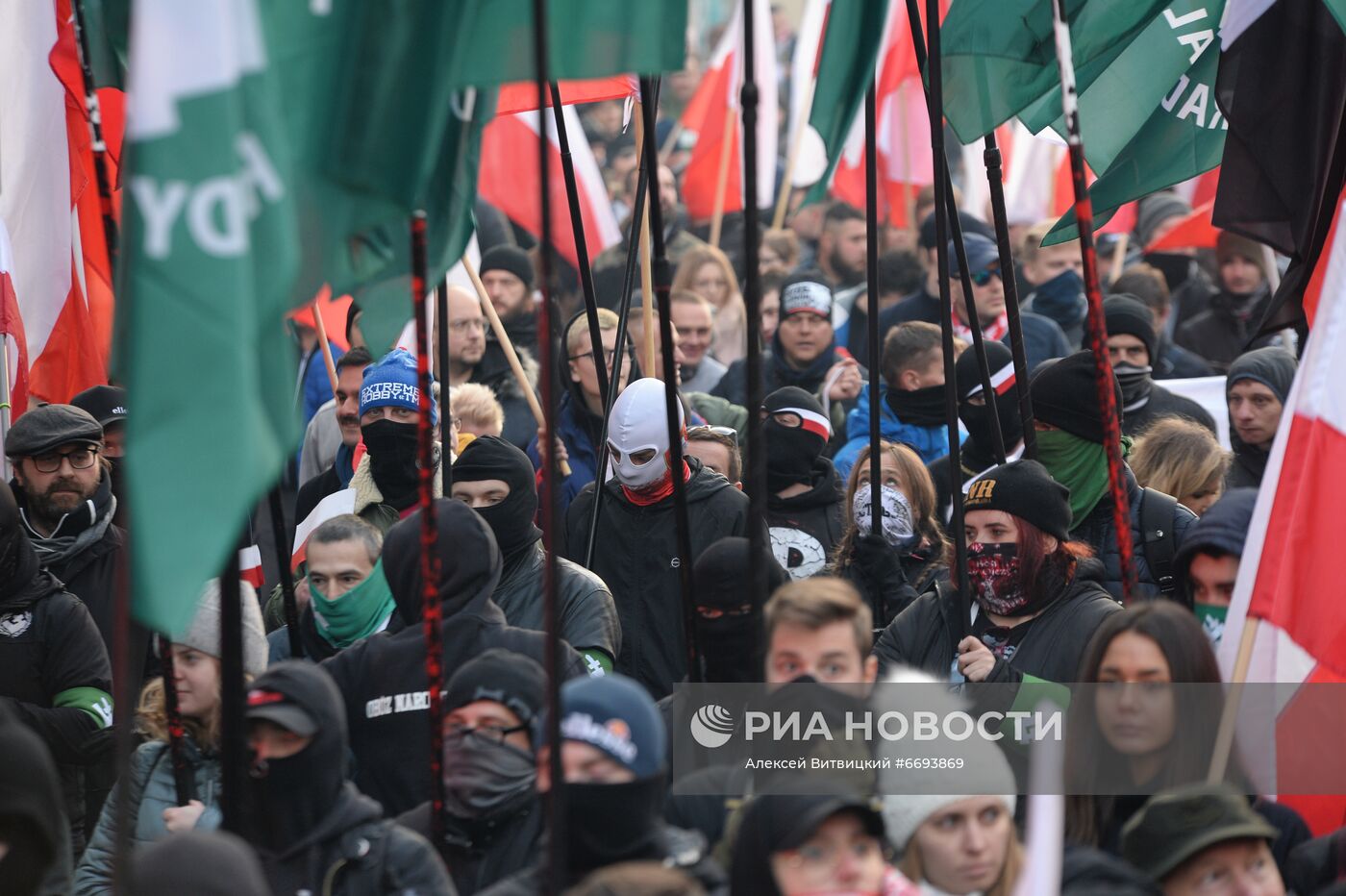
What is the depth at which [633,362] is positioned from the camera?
25.3 feet

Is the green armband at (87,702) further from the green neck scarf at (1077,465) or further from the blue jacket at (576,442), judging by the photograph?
the green neck scarf at (1077,465)

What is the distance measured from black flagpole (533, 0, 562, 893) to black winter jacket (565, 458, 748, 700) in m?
2.28

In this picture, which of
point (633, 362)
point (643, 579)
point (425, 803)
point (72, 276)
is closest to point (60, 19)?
point (72, 276)

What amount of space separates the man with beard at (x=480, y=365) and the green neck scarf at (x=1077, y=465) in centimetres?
260

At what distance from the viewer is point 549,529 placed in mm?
4117

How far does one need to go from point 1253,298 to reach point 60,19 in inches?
239

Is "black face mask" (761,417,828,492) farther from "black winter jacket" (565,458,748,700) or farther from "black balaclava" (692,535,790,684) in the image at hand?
"black balaclava" (692,535,790,684)

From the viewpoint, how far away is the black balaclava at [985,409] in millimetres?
6984

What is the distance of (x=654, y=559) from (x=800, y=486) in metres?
0.76

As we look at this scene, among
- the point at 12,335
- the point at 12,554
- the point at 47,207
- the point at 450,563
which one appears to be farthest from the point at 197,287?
the point at 47,207

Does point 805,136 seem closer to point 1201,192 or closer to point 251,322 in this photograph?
point 1201,192

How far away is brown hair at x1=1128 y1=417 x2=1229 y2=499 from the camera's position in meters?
6.84

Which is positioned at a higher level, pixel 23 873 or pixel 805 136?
pixel 805 136

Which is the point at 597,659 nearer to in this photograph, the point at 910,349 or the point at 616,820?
the point at 616,820
